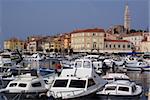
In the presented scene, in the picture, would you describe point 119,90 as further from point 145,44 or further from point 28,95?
point 145,44

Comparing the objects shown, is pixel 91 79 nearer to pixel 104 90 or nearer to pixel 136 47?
pixel 104 90

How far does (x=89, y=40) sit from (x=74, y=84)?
3172 centimetres

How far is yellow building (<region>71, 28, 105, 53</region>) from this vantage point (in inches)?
1444

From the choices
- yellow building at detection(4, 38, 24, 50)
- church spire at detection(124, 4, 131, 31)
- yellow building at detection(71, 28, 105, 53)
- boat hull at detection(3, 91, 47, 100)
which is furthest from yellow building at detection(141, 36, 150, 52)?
boat hull at detection(3, 91, 47, 100)

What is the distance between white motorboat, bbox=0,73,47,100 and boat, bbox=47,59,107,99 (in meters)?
0.51

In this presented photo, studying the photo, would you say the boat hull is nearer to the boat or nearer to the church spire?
the boat

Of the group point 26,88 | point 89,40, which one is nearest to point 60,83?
point 26,88

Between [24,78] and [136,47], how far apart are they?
3319 centimetres

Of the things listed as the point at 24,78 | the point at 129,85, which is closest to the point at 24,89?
the point at 24,78

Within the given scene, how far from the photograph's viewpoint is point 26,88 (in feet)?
19.6

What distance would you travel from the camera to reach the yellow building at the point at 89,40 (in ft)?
120

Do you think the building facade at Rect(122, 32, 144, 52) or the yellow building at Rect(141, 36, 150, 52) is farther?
the building facade at Rect(122, 32, 144, 52)

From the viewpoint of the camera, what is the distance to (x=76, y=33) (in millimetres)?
38625

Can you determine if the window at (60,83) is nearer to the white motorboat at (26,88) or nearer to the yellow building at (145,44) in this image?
the white motorboat at (26,88)
